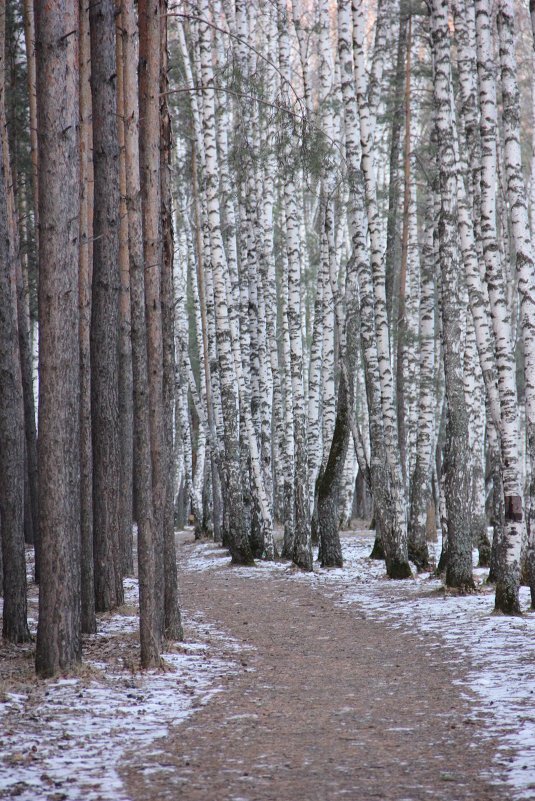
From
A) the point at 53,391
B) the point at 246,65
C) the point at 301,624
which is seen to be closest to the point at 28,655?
the point at 53,391

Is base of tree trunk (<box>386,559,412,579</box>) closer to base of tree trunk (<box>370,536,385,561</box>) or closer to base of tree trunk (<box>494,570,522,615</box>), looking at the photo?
base of tree trunk (<box>370,536,385,561</box>)

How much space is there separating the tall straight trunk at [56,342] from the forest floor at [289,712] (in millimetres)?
480

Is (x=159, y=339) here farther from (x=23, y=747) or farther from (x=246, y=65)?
(x=246, y=65)

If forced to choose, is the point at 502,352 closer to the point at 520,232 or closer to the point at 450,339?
the point at 520,232

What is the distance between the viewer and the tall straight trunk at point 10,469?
787 centimetres

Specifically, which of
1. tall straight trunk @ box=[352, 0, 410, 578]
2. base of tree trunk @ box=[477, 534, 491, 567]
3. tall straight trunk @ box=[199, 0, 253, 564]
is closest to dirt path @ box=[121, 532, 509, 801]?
tall straight trunk @ box=[352, 0, 410, 578]

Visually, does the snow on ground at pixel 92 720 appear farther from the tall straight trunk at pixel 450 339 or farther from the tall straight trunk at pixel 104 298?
the tall straight trunk at pixel 450 339

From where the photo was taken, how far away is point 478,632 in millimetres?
8508

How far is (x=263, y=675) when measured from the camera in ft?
24.0

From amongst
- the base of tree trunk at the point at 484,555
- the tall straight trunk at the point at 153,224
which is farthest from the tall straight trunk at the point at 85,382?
the base of tree trunk at the point at 484,555

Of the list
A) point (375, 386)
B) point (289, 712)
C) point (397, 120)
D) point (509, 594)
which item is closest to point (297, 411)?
point (375, 386)

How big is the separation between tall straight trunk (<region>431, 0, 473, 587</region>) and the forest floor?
31.6 inches

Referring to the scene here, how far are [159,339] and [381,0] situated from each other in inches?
437

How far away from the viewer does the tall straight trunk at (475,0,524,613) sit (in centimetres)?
907
